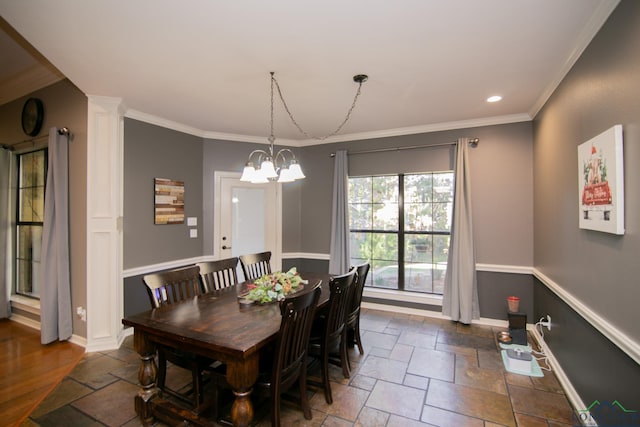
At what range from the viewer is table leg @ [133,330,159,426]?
201 centimetres

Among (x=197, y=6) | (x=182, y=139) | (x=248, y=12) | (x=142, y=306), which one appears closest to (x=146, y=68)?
(x=197, y=6)

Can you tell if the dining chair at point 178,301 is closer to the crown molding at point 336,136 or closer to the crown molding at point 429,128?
the crown molding at point 336,136

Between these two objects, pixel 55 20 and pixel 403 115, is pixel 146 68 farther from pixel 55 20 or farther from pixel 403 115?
pixel 403 115

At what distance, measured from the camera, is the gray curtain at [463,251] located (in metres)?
3.82

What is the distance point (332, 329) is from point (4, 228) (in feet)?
14.7

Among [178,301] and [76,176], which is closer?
[178,301]

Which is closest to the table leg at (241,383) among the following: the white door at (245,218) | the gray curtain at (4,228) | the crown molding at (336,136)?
the white door at (245,218)

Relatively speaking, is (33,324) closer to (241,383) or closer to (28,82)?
(28,82)

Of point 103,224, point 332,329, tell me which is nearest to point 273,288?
point 332,329

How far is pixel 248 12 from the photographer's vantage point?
1829 mm

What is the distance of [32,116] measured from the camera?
11.6 ft

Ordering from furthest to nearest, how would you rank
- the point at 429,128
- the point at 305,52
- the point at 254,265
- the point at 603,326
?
the point at 429,128, the point at 254,265, the point at 305,52, the point at 603,326

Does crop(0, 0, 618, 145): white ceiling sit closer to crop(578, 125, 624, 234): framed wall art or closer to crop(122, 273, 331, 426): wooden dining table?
crop(578, 125, 624, 234): framed wall art

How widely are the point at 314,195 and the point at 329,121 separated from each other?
4.38ft
